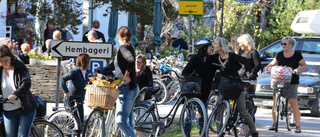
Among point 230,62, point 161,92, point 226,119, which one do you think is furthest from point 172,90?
point 226,119

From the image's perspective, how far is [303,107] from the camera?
1480 cm

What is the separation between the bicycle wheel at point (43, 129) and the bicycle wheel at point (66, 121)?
1.15 m

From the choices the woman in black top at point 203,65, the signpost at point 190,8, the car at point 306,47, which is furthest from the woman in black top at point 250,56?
the car at point 306,47

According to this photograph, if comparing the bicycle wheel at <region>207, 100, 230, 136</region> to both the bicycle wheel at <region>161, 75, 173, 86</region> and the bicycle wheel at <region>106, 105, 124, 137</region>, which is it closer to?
the bicycle wheel at <region>106, 105, 124, 137</region>

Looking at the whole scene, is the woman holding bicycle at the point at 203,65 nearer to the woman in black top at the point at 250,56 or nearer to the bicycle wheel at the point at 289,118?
the woman in black top at the point at 250,56

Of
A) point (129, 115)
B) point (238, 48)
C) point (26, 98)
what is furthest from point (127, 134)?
point (238, 48)

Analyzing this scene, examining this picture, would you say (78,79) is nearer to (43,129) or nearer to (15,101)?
(43,129)

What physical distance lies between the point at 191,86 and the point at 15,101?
9.82 feet

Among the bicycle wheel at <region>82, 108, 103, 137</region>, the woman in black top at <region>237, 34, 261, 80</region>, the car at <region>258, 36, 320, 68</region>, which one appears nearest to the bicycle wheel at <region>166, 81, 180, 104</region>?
the car at <region>258, 36, 320, 68</region>

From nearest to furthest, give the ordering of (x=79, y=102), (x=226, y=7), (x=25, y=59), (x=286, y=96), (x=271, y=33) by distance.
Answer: (x=79, y=102)
(x=286, y=96)
(x=25, y=59)
(x=226, y=7)
(x=271, y=33)

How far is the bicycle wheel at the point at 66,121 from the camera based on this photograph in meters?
8.99

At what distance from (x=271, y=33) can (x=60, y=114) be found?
25.9m

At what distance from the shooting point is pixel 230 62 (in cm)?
941

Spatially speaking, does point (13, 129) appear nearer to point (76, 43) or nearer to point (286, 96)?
point (76, 43)
